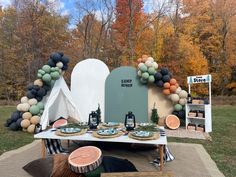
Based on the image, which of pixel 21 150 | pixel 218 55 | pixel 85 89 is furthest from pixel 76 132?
pixel 218 55

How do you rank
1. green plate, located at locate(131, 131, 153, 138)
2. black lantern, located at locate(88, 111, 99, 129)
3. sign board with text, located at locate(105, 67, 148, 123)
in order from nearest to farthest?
green plate, located at locate(131, 131, 153, 138)
black lantern, located at locate(88, 111, 99, 129)
sign board with text, located at locate(105, 67, 148, 123)

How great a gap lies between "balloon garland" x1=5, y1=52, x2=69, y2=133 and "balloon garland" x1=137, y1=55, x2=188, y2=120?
2.68m

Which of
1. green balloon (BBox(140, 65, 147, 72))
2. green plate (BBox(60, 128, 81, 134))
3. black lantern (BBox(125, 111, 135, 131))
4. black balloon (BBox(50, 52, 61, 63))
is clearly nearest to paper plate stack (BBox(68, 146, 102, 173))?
green plate (BBox(60, 128, 81, 134))

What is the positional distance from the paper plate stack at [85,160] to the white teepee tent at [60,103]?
428 cm

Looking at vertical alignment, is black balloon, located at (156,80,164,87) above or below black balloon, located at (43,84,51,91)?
above

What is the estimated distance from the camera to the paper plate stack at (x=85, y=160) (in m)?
3.61

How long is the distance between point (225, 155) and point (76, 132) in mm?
3173

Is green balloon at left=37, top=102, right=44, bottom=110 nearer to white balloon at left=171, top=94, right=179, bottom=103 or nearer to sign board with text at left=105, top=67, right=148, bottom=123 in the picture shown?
sign board with text at left=105, top=67, right=148, bottom=123

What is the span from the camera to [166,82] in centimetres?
886

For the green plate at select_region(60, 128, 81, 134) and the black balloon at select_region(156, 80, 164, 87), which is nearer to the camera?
the green plate at select_region(60, 128, 81, 134)

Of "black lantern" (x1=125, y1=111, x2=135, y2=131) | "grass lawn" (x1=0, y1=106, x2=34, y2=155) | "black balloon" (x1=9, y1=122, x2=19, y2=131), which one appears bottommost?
"grass lawn" (x1=0, y1=106, x2=34, y2=155)

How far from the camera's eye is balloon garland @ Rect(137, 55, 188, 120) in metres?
8.74

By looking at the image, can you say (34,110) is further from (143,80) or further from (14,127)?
(143,80)

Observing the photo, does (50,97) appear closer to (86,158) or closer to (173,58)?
(86,158)
